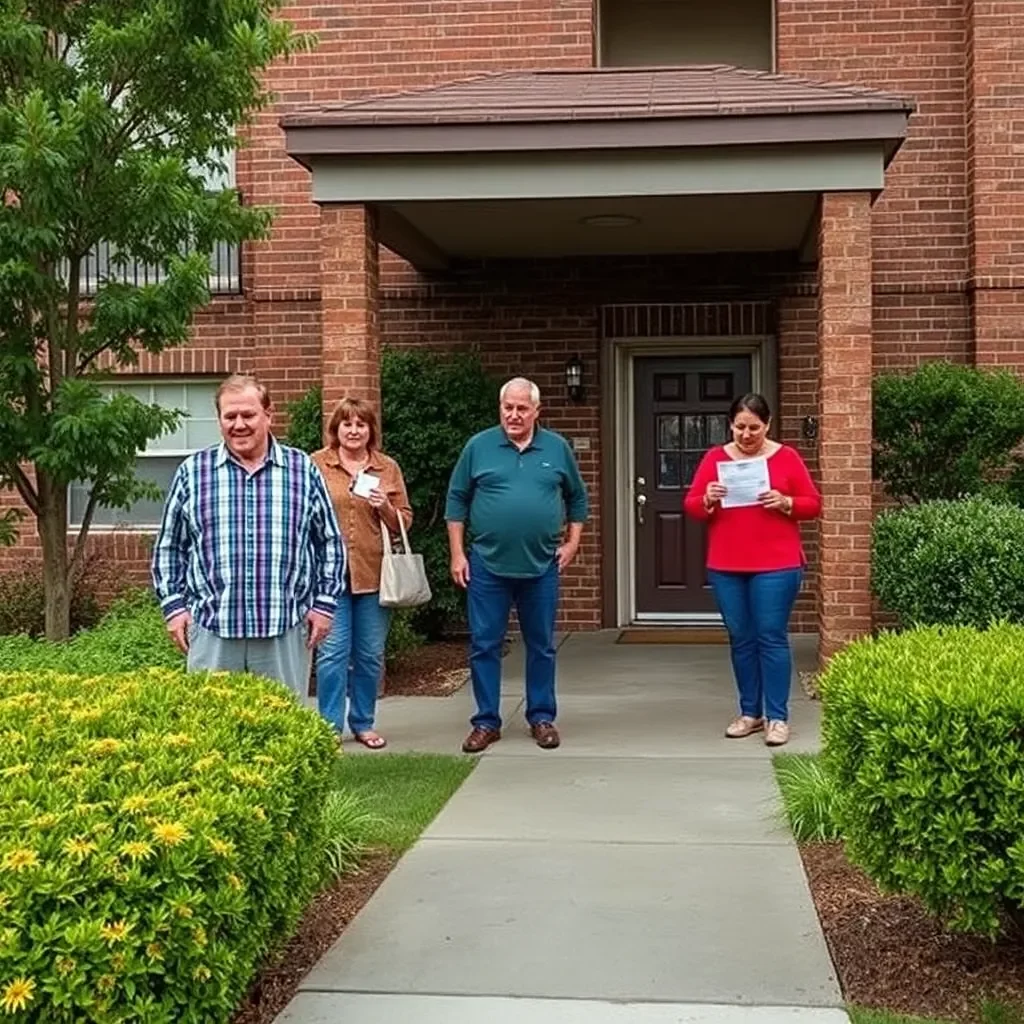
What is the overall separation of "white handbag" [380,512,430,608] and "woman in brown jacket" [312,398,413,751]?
45 mm

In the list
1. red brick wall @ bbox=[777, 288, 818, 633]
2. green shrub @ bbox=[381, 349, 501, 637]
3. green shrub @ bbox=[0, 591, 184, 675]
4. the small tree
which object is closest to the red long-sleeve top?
green shrub @ bbox=[0, 591, 184, 675]

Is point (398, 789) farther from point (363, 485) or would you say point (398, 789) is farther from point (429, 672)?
point (429, 672)

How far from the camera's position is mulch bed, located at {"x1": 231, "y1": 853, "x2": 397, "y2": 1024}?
383 cm

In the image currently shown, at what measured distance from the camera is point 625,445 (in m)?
11.7

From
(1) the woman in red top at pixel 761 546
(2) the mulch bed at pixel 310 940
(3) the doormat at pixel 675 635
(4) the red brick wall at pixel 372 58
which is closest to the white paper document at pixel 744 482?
(1) the woman in red top at pixel 761 546

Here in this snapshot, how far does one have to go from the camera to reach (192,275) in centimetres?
773

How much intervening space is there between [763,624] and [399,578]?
6.03 ft

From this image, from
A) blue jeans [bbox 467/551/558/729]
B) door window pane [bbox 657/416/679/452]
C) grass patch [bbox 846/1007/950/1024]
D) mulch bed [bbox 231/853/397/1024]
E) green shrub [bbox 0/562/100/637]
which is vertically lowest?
mulch bed [bbox 231/853/397/1024]

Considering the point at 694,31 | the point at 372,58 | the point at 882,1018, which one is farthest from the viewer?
the point at 694,31

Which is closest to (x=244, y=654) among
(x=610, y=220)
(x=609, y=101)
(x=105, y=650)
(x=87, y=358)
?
(x=105, y=650)

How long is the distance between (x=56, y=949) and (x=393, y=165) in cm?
643

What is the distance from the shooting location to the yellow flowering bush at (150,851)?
2611 mm

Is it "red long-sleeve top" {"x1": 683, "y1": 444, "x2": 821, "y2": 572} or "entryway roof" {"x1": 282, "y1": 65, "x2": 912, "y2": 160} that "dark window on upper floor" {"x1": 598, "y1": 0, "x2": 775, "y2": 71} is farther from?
"red long-sleeve top" {"x1": 683, "y1": 444, "x2": 821, "y2": 572}

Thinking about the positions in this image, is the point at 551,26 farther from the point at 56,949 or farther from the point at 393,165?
the point at 56,949
